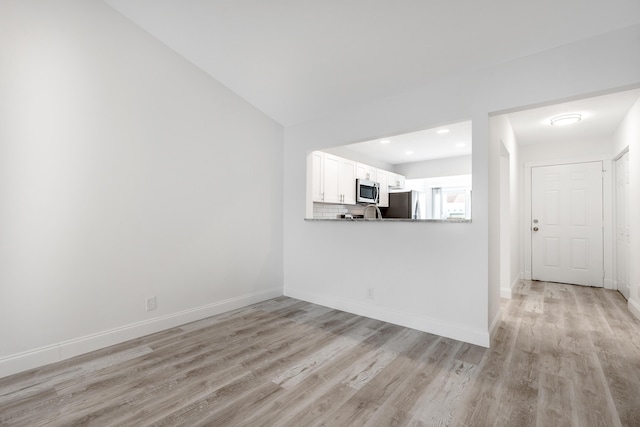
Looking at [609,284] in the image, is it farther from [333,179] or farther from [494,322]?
[333,179]

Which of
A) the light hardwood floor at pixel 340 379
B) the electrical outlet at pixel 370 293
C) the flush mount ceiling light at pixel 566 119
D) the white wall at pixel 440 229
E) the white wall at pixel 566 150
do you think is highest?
the flush mount ceiling light at pixel 566 119

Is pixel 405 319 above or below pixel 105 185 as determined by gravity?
below

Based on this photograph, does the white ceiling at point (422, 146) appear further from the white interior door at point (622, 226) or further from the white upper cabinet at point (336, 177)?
the white interior door at point (622, 226)

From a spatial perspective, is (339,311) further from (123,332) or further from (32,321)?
(32,321)

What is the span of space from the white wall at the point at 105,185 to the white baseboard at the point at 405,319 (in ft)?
3.34

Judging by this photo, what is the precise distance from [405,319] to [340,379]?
122 cm

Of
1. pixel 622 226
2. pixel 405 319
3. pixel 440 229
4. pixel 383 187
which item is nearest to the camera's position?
pixel 440 229

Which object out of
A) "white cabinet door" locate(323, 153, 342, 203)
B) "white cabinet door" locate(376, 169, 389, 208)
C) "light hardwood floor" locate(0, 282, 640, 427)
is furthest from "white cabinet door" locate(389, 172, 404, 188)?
"light hardwood floor" locate(0, 282, 640, 427)

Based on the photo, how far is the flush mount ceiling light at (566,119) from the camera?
3.81 metres

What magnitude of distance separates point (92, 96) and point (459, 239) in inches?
135

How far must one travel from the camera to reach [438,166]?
680cm

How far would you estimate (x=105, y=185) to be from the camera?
2.59m

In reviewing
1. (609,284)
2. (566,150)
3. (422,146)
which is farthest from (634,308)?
(422,146)

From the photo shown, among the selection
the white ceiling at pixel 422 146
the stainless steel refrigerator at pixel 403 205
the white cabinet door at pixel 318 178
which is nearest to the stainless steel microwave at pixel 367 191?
the stainless steel refrigerator at pixel 403 205
